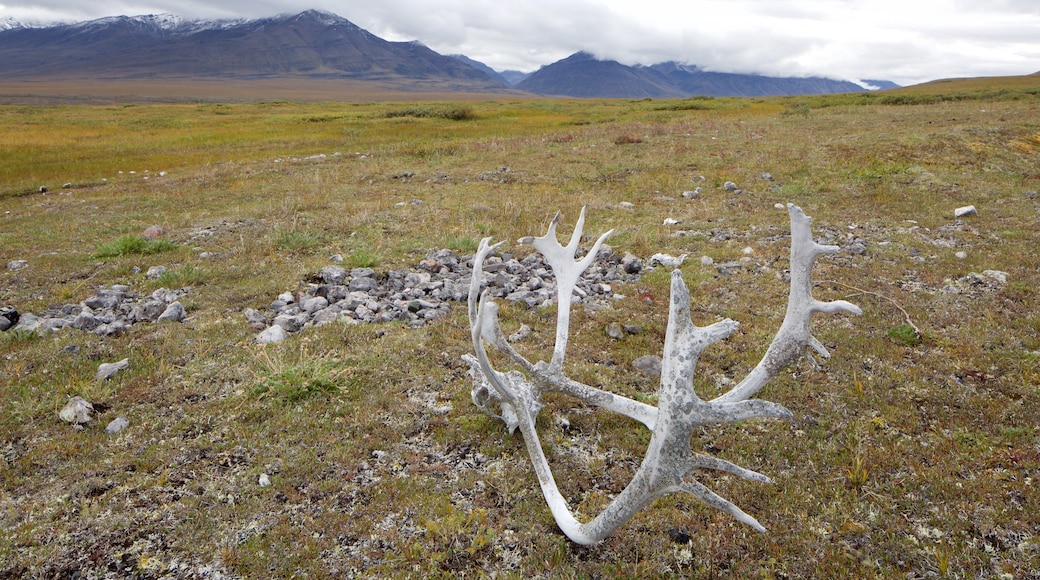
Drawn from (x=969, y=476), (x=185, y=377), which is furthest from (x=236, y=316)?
(x=969, y=476)

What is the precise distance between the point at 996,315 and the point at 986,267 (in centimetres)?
249

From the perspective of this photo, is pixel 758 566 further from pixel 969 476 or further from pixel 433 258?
pixel 433 258

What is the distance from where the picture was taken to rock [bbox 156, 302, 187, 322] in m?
7.73

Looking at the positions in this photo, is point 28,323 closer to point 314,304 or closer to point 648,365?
point 314,304

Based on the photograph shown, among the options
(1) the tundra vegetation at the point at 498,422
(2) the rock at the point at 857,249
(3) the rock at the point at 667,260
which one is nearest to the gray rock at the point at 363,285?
(1) the tundra vegetation at the point at 498,422

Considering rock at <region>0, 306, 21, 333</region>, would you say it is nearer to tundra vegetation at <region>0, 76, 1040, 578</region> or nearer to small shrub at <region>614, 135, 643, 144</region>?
tundra vegetation at <region>0, 76, 1040, 578</region>

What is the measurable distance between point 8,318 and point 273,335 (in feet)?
13.4

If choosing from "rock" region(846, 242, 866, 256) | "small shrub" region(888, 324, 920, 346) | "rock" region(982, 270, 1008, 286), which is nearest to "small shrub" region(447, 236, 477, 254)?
"small shrub" region(888, 324, 920, 346)

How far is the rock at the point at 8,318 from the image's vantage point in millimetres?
7508

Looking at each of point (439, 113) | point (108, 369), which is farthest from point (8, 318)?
point (439, 113)

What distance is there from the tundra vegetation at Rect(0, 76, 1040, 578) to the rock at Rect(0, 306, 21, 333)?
0.85 m

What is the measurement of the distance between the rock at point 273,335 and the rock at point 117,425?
1875 mm

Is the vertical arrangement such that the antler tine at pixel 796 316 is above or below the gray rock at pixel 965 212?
above

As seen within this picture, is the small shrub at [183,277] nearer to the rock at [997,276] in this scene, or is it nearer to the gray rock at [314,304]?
the gray rock at [314,304]
